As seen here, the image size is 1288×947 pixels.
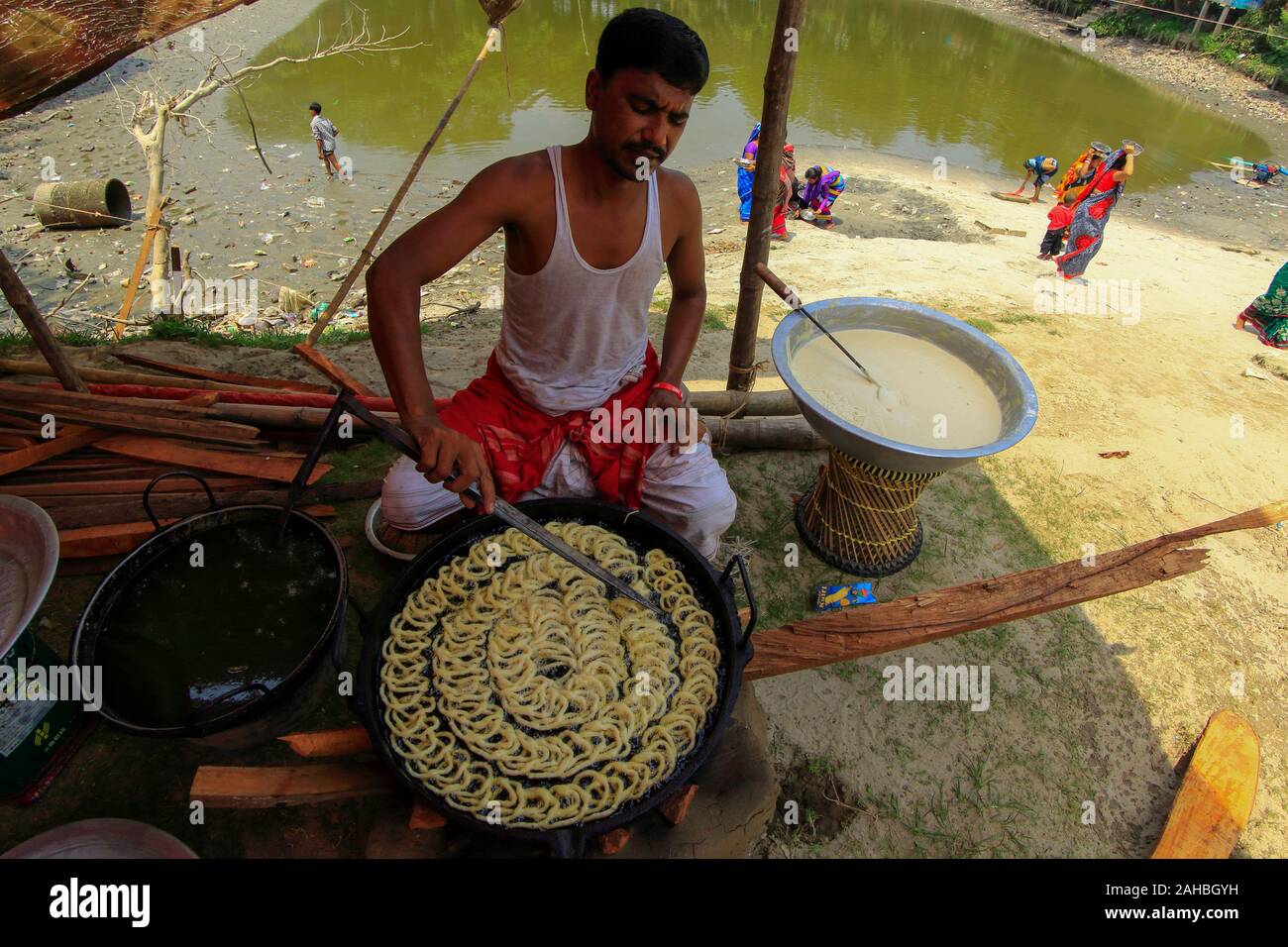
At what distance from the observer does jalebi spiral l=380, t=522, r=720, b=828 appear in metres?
2.14

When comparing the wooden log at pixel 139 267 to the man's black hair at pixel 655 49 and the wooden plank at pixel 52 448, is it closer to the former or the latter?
the wooden plank at pixel 52 448

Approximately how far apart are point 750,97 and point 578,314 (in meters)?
19.4

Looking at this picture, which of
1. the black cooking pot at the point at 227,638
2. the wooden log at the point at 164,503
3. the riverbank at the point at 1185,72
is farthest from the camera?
the riverbank at the point at 1185,72

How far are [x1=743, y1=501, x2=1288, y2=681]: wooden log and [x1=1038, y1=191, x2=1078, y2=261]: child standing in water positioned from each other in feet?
30.1

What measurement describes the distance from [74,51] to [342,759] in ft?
10.5

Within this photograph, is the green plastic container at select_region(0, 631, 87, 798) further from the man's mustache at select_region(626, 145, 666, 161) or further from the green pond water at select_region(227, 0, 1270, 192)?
the green pond water at select_region(227, 0, 1270, 192)

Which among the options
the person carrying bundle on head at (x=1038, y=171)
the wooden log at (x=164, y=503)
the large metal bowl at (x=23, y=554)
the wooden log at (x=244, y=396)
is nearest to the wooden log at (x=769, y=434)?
the wooden log at (x=244, y=396)

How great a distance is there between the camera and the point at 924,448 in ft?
9.92

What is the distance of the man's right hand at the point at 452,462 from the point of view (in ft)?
7.88

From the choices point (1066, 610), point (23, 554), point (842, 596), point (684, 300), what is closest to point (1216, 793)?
point (1066, 610)

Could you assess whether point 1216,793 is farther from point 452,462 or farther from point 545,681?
point 452,462

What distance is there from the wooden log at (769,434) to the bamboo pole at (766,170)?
29cm

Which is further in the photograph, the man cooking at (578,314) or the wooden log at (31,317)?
the wooden log at (31,317)
